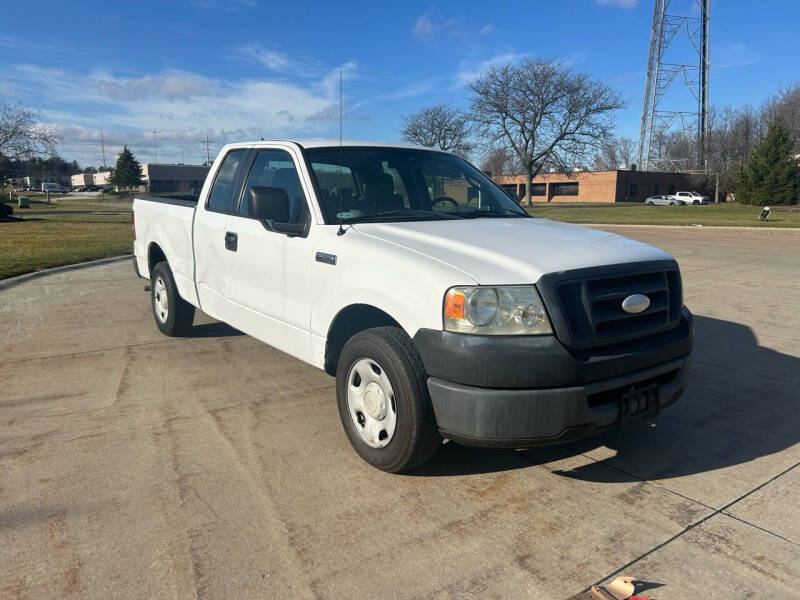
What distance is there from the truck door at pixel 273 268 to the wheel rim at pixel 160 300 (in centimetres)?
178

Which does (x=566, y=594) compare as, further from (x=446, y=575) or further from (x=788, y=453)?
(x=788, y=453)

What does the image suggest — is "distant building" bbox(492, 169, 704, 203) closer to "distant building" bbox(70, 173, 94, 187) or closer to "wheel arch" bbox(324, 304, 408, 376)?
"wheel arch" bbox(324, 304, 408, 376)

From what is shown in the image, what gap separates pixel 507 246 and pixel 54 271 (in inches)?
404

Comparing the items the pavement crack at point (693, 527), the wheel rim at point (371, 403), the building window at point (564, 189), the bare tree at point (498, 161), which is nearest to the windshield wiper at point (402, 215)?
the wheel rim at point (371, 403)

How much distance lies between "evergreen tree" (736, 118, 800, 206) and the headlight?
52.0m

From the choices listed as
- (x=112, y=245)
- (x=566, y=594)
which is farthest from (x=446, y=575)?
(x=112, y=245)

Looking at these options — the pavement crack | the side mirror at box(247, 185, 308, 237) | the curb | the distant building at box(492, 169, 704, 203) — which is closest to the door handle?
the side mirror at box(247, 185, 308, 237)

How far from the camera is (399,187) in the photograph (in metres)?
4.39

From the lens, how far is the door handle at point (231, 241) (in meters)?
4.66

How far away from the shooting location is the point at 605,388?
296 centimetres

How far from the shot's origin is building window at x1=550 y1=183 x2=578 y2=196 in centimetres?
7806

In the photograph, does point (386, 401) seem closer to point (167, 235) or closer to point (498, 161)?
point (167, 235)

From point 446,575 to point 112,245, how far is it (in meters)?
15.2

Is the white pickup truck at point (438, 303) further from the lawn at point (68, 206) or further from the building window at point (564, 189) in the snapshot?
the building window at point (564, 189)
